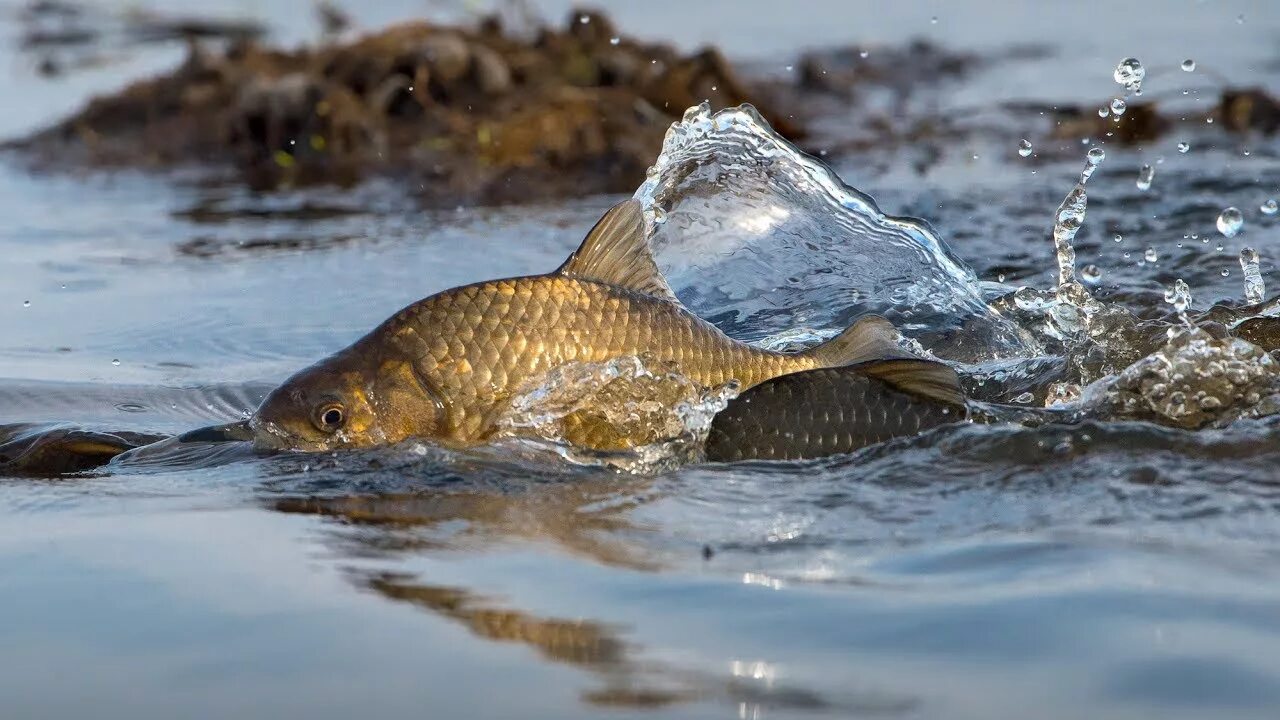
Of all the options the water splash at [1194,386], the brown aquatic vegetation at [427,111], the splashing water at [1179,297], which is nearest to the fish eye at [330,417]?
the water splash at [1194,386]

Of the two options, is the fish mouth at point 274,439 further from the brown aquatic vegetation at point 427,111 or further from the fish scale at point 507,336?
the brown aquatic vegetation at point 427,111

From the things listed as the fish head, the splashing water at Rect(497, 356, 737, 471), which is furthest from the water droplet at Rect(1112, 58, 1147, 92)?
the fish head

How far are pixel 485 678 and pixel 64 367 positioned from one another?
3.25 metres

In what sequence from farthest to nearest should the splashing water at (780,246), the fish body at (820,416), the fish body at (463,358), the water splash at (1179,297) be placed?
the splashing water at (780,246)
the water splash at (1179,297)
the fish body at (463,358)
the fish body at (820,416)

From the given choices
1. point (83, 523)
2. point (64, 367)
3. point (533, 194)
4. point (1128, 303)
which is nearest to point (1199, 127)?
point (533, 194)

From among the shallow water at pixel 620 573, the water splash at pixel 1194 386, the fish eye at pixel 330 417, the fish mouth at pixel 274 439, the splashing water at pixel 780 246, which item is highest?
the splashing water at pixel 780 246

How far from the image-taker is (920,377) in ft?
13.3

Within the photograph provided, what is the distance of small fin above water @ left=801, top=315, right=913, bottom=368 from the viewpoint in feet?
13.7

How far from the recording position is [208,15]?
1545 cm

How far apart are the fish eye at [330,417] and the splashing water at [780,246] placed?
173 centimetres

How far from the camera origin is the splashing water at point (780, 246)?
563cm

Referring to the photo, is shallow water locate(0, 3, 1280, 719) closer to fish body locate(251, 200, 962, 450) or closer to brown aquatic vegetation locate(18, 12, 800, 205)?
fish body locate(251, 200, 962, 450)

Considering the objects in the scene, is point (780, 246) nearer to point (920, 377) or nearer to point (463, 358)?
point (920, 377)

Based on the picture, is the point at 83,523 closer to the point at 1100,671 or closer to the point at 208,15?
the point at 1100,671
